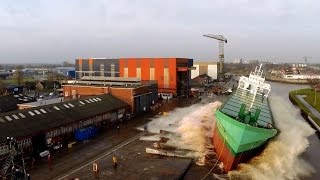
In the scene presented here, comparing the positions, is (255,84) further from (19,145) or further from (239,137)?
(19,145)

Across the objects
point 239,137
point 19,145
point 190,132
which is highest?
point 239,137

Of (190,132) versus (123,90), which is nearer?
(190,132)

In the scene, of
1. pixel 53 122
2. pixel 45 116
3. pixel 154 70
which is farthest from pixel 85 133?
pixel 154 70

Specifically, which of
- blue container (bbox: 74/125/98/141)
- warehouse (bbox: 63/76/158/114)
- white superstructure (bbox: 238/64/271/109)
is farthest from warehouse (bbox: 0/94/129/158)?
white superstructure (bbox: 238/64/271/109)

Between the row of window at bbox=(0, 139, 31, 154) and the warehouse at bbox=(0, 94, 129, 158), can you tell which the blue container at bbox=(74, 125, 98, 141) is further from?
the row of window at bbox=(0, 139, 31, 154)

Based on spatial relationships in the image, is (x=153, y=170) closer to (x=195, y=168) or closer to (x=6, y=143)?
(x=195, y=168)

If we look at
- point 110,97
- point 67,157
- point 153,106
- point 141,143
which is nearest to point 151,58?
point 153,106

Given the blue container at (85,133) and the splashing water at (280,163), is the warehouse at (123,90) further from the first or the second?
the splashing water at (280,163)

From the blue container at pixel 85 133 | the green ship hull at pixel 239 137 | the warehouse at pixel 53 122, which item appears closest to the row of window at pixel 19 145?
the warehouse at pixel 53 122
